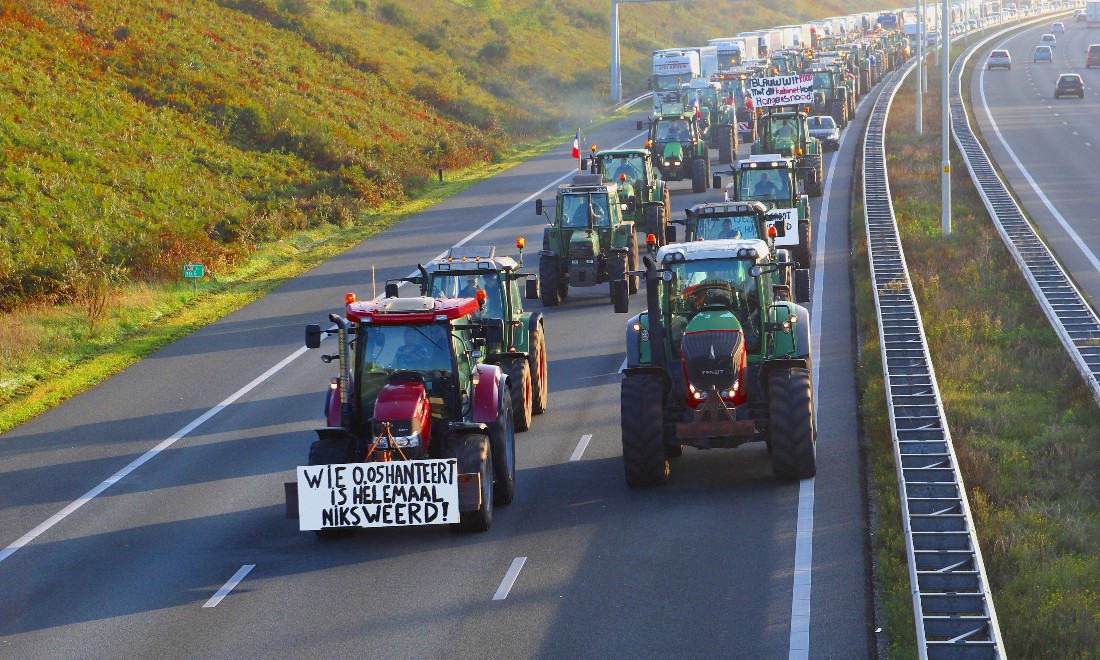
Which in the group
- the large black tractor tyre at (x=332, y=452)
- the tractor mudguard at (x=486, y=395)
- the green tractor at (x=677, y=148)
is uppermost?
the green tractor at (x=677, y=148)

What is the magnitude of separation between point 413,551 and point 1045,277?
674 inches

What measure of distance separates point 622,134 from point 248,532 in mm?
48749

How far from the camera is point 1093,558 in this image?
1262 centimetres

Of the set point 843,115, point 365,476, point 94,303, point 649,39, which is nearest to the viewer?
point 365,476

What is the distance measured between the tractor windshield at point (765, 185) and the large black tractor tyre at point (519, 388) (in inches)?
521

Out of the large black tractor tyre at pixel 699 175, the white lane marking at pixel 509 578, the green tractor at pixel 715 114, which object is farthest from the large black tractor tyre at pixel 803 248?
the green tractor at pixel 715 114

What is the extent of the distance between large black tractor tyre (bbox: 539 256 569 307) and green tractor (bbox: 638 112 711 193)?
16.3 metres

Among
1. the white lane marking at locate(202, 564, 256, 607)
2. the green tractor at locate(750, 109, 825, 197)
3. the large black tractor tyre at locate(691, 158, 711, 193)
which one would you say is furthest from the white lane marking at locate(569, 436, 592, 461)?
the large black tractor tyre at locate(691, 158, 711, 193)

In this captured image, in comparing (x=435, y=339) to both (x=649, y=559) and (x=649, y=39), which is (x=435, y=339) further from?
(x=649, y=39)

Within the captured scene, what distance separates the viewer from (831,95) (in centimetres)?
6019

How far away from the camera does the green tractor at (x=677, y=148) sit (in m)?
→ 43.8

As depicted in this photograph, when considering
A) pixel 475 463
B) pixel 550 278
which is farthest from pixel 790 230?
pixel 475 463

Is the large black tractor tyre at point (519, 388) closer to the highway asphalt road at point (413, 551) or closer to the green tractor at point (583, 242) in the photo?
the highway asphalt road at point (413, 551)

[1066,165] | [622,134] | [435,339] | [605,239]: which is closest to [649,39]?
[622,134]
